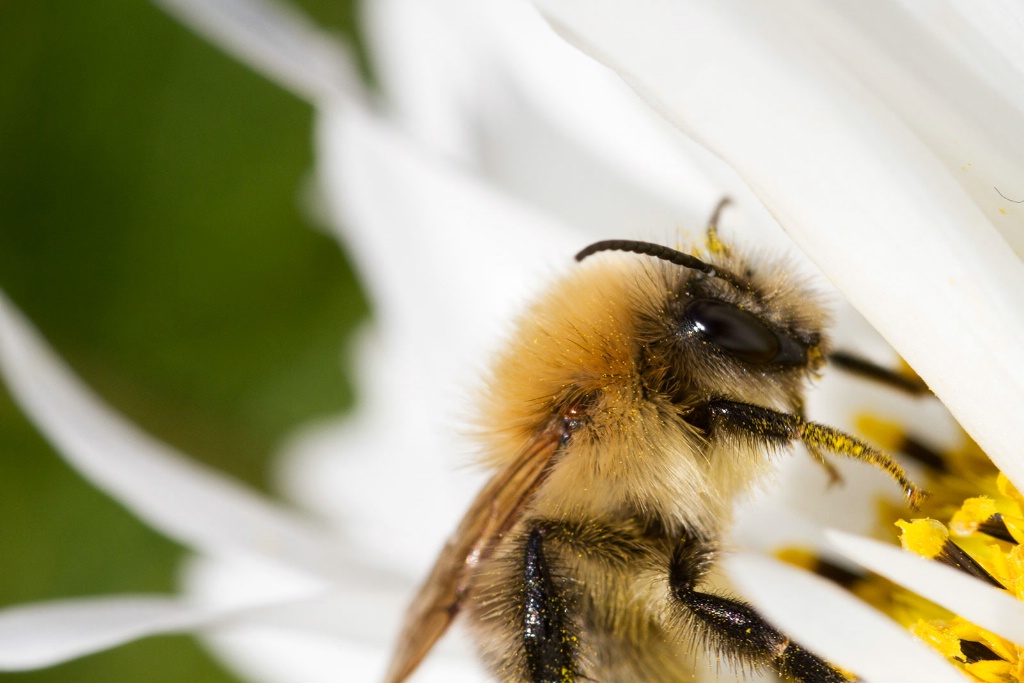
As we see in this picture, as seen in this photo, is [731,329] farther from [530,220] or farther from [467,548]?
[530,220]

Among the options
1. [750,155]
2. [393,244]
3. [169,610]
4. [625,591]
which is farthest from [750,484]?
Answer: [393,244]

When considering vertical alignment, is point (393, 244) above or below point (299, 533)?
above

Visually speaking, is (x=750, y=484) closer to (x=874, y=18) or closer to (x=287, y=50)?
(x=874, y=18)

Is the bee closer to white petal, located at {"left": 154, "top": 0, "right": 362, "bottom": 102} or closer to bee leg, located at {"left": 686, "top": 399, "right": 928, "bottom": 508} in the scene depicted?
bee leg, located at {"left": 686, "top": 399, "right": 928, "bottom": 508}

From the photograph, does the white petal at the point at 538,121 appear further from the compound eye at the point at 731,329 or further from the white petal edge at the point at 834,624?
the white petal edge at the point at 834,624

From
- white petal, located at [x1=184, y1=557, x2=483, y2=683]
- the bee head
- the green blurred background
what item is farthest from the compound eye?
the green blurred background

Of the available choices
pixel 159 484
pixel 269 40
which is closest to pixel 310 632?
pixel 159 484

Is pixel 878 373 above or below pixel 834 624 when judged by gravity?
above
